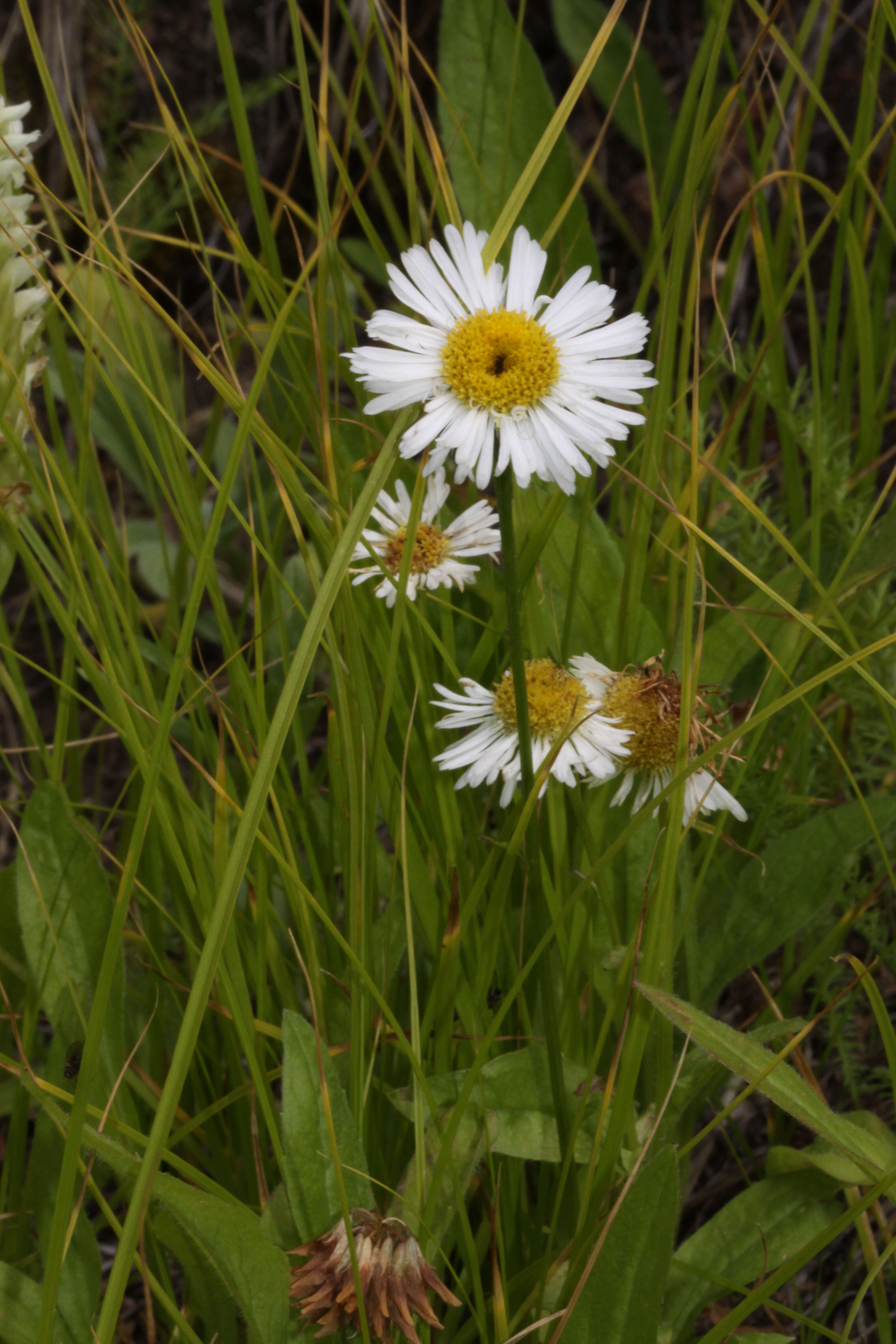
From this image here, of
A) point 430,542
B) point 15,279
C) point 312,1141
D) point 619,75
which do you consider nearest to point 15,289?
point 15,279

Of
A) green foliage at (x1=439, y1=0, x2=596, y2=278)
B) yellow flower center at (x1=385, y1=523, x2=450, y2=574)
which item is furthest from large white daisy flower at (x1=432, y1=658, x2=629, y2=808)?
green foliage at (x1=439, y1=0, x2=596, y2=278)

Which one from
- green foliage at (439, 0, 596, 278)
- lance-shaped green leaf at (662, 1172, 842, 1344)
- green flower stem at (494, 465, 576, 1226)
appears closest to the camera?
green flower stem at (494, 465, 576, 1226)

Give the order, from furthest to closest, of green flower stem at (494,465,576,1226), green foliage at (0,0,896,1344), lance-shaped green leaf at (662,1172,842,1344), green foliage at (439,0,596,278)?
1. green foliage at (439,0,596,278)
2. lance-shaped green leaf at (662,1172,842,1344)
3. green foliage at (0,0,896,1344)
4. green flower stem at (494,465,576,1226)

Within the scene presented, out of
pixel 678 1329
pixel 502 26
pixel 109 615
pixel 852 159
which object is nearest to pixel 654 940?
pixel 678 1329

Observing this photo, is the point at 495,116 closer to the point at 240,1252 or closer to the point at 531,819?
the point at 531,819

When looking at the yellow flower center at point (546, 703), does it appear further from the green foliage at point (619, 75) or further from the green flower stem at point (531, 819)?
the green foliage at point (619, 75)

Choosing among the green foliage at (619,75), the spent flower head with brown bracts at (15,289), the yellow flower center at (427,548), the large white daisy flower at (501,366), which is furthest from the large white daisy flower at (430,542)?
the green foliage at (619,75)

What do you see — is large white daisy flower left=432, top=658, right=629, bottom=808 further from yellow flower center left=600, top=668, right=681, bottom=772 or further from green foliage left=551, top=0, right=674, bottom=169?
green foliage left=551, top=0, right=674, bottom=169

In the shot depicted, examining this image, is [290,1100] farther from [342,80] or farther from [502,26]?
[342,80]
